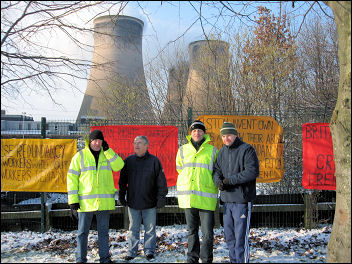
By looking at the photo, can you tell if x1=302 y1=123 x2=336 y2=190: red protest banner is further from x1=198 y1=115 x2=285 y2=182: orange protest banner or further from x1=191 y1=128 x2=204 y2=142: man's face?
x1=191 y1=128 x2=204 y2=142: man's face

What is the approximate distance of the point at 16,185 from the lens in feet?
16.7

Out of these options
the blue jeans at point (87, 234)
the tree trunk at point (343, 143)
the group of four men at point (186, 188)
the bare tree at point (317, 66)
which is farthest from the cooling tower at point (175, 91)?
the tree trunk at point (343, 143)

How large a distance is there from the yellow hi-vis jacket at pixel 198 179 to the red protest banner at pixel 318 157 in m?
2.15

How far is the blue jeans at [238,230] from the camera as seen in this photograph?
3.30 meters

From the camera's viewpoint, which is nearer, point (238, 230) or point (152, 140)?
point (238, 230)

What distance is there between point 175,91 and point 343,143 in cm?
893

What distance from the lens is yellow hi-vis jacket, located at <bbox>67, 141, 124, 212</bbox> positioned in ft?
11.8

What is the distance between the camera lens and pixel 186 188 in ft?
11.9

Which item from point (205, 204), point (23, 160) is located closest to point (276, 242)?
point (205, 204)

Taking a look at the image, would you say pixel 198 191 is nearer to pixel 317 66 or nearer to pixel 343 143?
pixel 343 143

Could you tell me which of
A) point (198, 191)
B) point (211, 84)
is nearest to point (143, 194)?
point (198, 191)

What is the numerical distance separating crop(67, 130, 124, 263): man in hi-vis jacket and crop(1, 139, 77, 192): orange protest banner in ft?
4.89

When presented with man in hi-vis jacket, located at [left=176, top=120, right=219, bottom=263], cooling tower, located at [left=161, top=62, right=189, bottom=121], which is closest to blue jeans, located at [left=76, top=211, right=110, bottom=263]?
man in hi-vis jacket, located at [left=176, top=120, right=219, bottom=263]

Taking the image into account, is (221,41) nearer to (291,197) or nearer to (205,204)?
(291,197)
